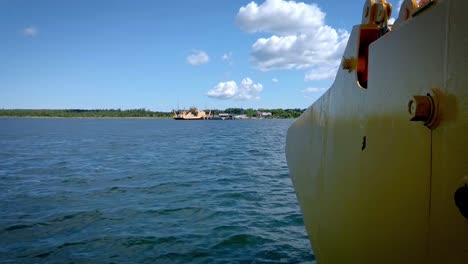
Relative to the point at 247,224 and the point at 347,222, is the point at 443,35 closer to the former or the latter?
the point at 347,222

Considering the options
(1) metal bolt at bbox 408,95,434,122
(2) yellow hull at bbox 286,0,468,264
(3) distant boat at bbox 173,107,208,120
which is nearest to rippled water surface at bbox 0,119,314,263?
(2) yellow hull at bbox 286,0,468,264

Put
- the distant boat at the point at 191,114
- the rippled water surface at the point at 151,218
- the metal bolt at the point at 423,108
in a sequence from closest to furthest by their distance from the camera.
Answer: the metal bolt at the point at 423,108
the rippled water surface at the point at 151,218
the distant boat at the point at 191,114

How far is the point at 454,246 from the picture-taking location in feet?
5.45

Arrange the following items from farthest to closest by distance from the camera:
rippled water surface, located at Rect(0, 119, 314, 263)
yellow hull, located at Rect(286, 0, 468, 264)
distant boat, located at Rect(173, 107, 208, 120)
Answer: distant boat, located at Rect(173, 107, 208, 120) → rippled water surface, located at Rect(0, 119, 314, 263) → yellow hull, located at Rect(286, 0, 468, 264)

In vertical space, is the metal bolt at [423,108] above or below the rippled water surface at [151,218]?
above

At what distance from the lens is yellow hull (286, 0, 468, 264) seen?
1663mm

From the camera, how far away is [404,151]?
85.7 inches

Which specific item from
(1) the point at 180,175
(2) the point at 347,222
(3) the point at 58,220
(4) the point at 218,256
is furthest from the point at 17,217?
(2) the point at 347,222

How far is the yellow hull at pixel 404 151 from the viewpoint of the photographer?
1.66 metres

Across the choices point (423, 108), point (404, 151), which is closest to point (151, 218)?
point (404, 151)

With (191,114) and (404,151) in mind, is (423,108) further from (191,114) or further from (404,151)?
(191,114)

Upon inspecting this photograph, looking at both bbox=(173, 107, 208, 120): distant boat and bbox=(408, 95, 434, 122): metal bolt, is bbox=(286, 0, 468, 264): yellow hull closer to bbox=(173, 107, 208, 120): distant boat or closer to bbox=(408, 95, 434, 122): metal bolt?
bbox=(408, 95, 434, 122): metal bolt

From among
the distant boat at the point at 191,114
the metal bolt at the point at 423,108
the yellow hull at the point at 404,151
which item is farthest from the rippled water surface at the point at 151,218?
the distant boat at the point at 191,114

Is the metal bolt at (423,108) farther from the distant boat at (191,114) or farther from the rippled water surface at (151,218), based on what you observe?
the distant boat at (191,114)
